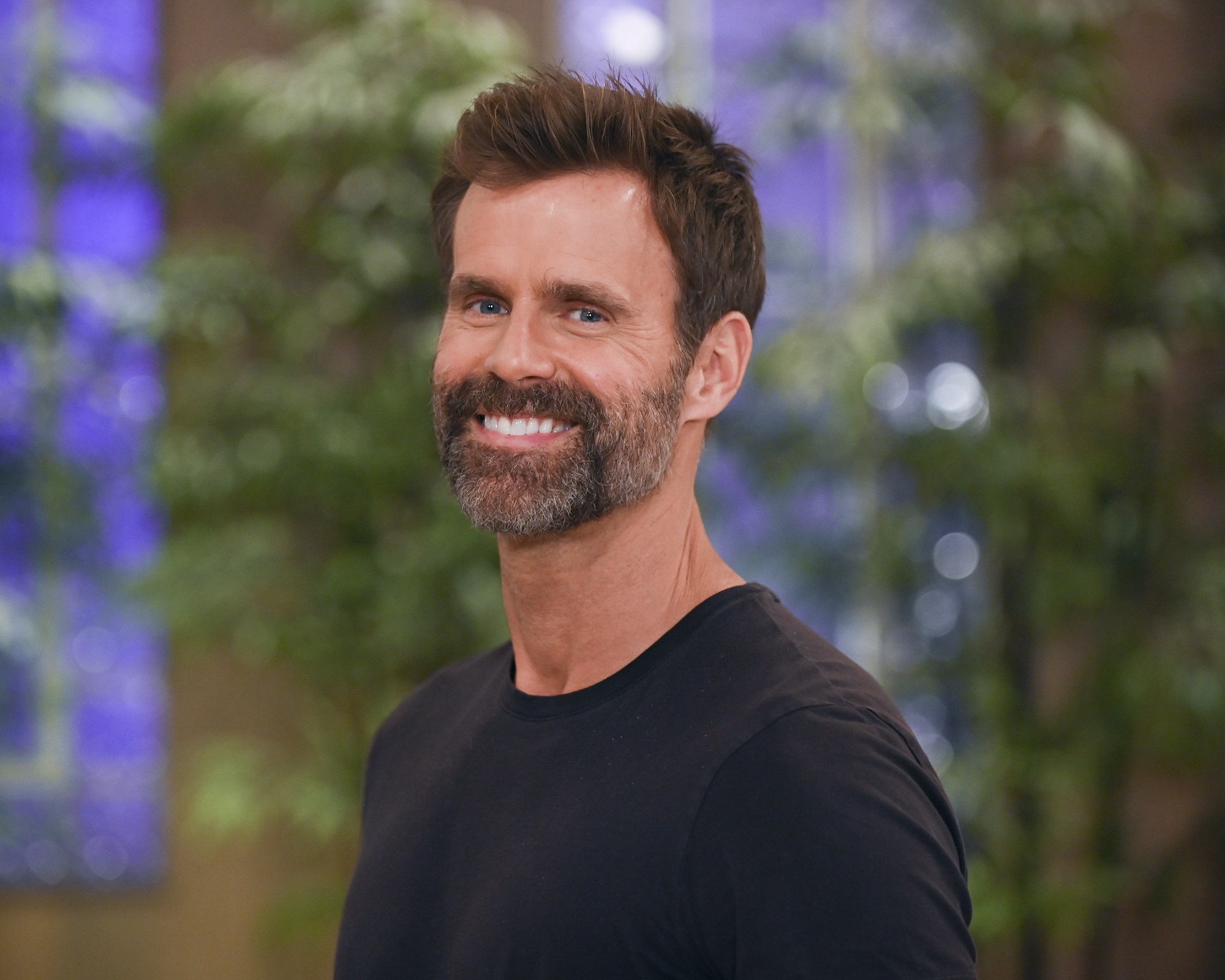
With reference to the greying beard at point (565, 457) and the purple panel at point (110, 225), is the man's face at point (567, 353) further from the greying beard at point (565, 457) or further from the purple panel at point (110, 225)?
the purple panel at point (110, 225)

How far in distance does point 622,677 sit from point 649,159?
420 mm

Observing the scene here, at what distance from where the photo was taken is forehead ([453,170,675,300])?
100 cm

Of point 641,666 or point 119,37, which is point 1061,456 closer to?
point 641,666

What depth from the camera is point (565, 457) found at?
1.02 m

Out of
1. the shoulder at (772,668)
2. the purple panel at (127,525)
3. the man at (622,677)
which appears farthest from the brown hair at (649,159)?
the purple panel at (127,525)

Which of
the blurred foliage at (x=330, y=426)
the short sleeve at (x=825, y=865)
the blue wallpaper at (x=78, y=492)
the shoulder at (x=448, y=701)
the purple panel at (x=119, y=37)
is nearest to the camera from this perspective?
the short sleeve at (x=825, y=865)

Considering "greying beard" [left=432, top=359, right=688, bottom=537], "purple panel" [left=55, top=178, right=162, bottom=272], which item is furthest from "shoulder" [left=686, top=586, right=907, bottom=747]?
"purple panel" [left=55, top=178, right=162, bottom=272]

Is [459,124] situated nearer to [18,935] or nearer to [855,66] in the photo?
[855,66]

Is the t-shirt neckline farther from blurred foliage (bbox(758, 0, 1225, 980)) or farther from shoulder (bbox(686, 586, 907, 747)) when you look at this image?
blurred foliage (bbox(758, 0, 1225, 980))

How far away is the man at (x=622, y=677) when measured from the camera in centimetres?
83

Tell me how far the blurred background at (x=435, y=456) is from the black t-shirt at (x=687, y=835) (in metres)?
1.50

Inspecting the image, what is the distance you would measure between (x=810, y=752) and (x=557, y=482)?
30 cm

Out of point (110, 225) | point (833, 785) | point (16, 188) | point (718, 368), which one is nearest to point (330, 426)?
point (110, 225)

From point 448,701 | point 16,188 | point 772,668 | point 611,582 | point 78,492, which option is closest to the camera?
point 772,668
